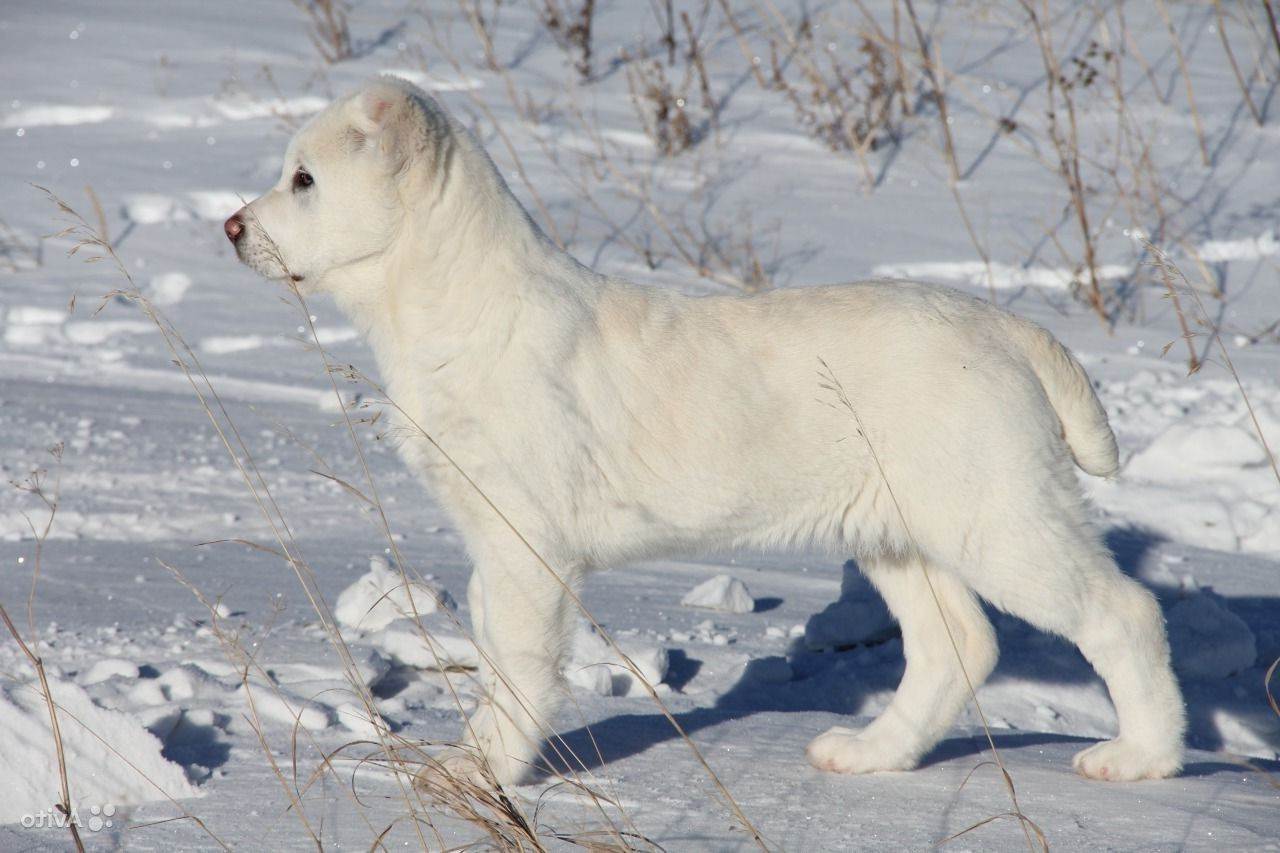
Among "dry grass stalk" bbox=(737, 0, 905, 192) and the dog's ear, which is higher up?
the dog's ear

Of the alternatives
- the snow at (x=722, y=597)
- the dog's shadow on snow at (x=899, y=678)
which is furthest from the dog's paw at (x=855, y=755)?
the snow at (x=722, y=597)

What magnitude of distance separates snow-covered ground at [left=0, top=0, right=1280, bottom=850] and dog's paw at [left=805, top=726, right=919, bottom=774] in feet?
0.16

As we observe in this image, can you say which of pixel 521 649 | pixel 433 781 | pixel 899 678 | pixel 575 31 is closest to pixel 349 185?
pixel 521 649

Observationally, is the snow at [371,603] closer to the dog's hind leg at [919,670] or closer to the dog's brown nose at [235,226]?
the dog's brown nose at [235,226]

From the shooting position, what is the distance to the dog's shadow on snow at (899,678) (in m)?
3.33

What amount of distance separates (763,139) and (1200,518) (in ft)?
17.8

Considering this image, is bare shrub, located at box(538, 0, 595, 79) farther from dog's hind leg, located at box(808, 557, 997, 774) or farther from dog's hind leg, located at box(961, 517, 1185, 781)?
dog's hind leg, located at box(961, 517, 1185, 781)

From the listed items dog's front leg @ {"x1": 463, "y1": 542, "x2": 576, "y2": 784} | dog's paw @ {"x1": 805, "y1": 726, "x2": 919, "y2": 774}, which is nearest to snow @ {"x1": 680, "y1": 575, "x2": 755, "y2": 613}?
dog's paw @ {"x1": 805, "y1": 726, "x2": 919, "y2": 774}

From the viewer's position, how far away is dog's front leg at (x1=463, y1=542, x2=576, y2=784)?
2793mm

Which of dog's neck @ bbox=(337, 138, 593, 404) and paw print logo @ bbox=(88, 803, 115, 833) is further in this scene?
dog's neck @ bbox=(337, 138, 593, 404)

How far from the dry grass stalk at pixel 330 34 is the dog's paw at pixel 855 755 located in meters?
8.98

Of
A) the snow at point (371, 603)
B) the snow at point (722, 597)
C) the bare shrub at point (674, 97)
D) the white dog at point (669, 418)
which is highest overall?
the white dog at point (669, 418)

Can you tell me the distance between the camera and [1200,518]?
5.16 m

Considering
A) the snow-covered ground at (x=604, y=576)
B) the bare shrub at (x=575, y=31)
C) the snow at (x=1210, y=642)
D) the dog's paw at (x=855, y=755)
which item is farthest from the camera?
the bare shrub at (x=575, y=31)
